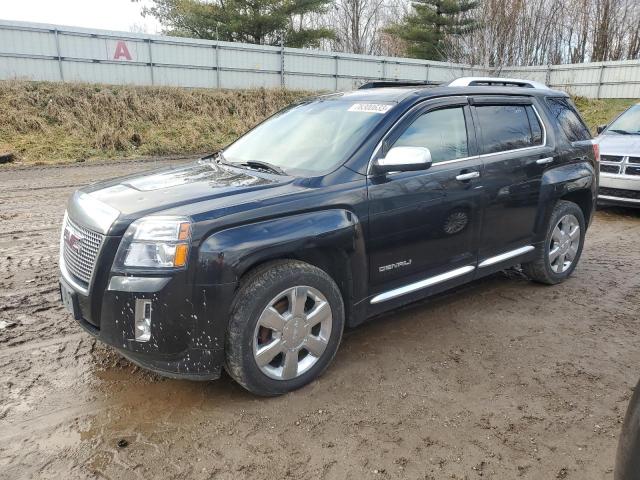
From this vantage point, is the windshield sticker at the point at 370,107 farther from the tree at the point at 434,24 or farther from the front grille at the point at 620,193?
the tree at the point at 434,24

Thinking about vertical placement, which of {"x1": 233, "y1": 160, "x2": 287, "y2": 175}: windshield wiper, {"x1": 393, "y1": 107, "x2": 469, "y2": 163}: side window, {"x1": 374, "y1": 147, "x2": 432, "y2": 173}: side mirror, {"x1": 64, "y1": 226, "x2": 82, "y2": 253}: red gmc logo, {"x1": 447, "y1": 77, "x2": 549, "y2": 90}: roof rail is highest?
{"x1": 447, "y1": 77, "x2": 549, "y2": 90}: roof rail

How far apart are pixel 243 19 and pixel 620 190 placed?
74.6 ft

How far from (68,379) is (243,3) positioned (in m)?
26.8

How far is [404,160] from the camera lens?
11.0ft

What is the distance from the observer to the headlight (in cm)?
272

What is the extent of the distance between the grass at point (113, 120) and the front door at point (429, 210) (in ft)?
41.2

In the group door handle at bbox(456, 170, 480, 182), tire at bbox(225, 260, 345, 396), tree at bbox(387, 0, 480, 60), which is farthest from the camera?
tree at bbox(387, 0, 480, 60)

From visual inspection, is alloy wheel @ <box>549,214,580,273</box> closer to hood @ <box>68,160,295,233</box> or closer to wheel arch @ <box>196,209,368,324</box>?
wheel arch @ <box>196,209,368,324</box>

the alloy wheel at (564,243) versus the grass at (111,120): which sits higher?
the grass at (111,120)

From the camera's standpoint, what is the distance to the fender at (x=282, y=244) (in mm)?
2762

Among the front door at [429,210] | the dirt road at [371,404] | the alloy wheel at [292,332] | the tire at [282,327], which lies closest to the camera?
the dirt road at [371,404]

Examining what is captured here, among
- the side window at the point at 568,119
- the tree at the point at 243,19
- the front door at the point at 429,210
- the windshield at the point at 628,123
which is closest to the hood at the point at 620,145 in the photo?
the windshield at the point at 628,123

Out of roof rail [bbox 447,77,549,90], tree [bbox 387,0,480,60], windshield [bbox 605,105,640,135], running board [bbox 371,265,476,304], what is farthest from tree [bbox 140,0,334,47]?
running board [bbox 371,265,476,304]

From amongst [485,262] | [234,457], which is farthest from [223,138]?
[234,457]
